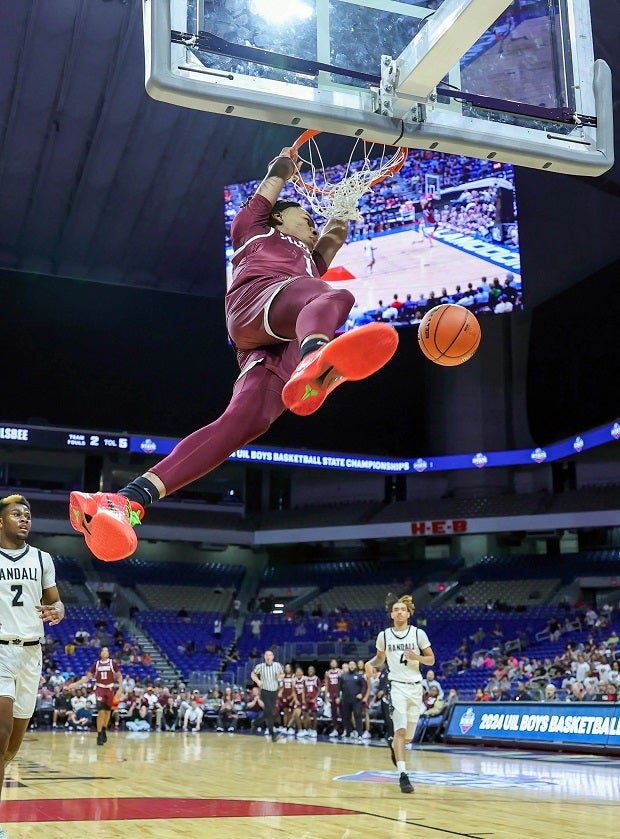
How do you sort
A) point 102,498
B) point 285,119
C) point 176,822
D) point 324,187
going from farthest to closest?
1. point 324,187
2. point 176,822
3. point 285,119
4. point 102,498

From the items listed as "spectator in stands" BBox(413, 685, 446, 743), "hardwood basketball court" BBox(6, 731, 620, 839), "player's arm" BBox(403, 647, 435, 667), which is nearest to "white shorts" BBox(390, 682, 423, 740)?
"player's arm" BBox(403, 647, 435, 667)

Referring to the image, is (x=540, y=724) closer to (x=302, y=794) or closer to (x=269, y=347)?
(x=302, y=794)

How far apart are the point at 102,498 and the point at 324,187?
3.96m

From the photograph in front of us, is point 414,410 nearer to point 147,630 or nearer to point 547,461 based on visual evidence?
point 547,461

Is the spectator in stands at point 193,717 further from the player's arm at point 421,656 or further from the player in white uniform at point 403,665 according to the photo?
the player's arm at point 421,656

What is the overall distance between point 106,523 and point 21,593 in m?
2.02

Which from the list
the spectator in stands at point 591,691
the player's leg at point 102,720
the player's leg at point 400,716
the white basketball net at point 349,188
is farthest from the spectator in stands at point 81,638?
the white basketball net at point 349,188

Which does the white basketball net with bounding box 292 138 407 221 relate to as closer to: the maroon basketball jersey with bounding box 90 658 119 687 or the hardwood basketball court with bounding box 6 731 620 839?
the hardwood basketball court with bounding box 6 731 620 839

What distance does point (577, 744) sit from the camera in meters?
15.0

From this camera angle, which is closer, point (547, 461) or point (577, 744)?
point (577, 744)

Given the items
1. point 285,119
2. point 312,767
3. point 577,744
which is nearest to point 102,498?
point 285,119

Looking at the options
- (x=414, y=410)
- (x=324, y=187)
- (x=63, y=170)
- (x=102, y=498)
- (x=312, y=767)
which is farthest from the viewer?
(x=414, y=410)

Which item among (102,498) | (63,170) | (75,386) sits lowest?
(102,498)

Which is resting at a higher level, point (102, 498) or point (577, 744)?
point (102, 498)
